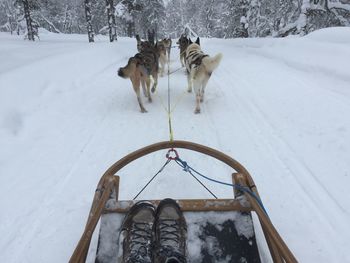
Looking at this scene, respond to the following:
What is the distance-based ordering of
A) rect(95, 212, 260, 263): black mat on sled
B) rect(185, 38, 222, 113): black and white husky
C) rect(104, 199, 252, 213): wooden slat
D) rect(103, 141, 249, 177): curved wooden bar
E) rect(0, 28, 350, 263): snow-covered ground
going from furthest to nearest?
1. rect(185, 38, 222, 113): black and white husky
2. rect(0, 28, 350, 263): snow-covered ground
3. rect(103, 141, 249, 177): curved wooden bar
4. rect(104, 199, 252, 213): wooden slat
5. rect(95, 212, 260, 263): black mat on sled

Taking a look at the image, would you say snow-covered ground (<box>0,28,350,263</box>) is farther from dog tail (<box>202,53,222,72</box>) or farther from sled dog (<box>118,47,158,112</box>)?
dog tail (<box>202,53,222,72</box>)

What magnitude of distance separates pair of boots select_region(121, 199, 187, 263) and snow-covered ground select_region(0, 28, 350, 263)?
96 centimetres

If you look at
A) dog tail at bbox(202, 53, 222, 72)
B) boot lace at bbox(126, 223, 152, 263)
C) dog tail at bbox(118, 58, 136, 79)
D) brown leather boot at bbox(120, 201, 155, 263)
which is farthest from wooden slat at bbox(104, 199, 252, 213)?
dog tail at bbox(118, 58, 136, 79)

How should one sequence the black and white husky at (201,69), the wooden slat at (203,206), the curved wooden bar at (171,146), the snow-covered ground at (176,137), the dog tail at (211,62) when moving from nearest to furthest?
the wooden slat at (203,206) < the curved wooden bar at (171,146) < the snow-covered ground at (176,137) < the dog tail at (211,62) < the black and white husky at (201,69)

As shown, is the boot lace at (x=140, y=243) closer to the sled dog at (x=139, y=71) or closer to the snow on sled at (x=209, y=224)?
the snow on sled at (x=209, y=224)

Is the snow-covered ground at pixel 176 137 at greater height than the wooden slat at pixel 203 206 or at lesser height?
lesser

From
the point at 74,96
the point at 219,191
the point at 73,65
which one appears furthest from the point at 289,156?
the point at 73,65

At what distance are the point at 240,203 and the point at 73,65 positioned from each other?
28.3 feet

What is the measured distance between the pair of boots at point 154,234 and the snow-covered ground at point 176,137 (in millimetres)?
955

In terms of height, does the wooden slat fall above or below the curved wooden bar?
below

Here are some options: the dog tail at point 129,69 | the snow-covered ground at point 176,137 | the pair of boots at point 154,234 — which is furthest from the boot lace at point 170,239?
the dog tail at point 129,69

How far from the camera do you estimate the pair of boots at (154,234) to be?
7.00ft

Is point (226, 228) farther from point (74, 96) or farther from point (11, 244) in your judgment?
point (74, 96)

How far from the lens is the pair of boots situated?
7.00 feet
